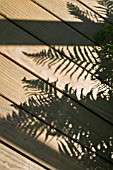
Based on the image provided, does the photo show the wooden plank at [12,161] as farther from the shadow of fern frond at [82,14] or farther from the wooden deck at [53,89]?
the shadow of fern frond at [82,14]

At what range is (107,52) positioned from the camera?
2365mm

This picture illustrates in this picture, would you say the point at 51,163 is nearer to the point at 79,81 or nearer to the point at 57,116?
the point at 57,116

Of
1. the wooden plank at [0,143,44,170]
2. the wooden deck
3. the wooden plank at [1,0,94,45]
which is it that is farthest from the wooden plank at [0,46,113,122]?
the wooden plank at [0,143,44,170]

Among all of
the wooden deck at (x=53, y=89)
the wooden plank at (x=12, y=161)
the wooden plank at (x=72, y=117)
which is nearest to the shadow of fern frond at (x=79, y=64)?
the wooden deck at (x=53, y=89)

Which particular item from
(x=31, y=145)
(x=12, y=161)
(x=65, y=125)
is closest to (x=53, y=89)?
(x=65, y=125)

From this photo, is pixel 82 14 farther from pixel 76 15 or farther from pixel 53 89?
pixel 53 89

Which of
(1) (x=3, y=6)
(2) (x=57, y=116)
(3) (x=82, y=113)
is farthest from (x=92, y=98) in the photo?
(1) (x=3, y=6)

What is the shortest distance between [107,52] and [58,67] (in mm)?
401

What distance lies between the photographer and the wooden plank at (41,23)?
7.30 feet

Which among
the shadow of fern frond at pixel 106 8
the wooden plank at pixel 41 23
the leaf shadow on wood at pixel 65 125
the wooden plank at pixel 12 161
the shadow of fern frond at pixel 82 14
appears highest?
the shadow of fern frond at pixel 106 8

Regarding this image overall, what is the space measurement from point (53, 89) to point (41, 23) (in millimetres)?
488

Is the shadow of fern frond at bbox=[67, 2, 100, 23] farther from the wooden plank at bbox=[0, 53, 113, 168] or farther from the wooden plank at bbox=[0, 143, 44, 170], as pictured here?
the wooden plank at bbox=[0, 143, 44, 170]

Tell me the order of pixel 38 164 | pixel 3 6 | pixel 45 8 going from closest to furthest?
1. pixel 38 164
2. pixel 3 6
3. pixel 45 8

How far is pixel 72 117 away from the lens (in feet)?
6.92
